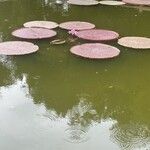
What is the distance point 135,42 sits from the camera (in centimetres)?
498

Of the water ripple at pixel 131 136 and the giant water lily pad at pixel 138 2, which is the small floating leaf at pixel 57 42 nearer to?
the water ripple at pixel 131 136

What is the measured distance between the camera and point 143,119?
3.41 m

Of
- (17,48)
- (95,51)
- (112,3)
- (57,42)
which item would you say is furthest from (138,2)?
(17,48)

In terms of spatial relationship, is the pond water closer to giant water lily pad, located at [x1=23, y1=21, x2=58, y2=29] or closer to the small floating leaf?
the small floating leaf

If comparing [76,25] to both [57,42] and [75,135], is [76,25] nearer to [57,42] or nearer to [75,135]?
→ [57,42]

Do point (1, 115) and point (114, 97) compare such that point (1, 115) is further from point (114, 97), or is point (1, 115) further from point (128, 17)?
point (128, 17)

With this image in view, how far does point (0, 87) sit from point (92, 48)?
1241 mm

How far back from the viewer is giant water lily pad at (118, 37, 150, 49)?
15.9ft

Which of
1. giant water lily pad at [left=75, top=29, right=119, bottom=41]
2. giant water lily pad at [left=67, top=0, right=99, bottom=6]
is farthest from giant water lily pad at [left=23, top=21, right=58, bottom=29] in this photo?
giant water lily pad at [left=67, top=0, right=99, bottom=6]

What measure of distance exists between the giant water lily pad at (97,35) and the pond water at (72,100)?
0.11 meters

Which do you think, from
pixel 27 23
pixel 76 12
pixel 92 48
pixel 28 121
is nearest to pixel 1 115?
pixel 28 121

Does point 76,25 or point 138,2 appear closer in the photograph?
point 76,25

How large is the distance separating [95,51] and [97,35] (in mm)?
581

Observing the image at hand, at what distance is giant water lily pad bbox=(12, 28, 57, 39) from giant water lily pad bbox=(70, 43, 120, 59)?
0.52 m
